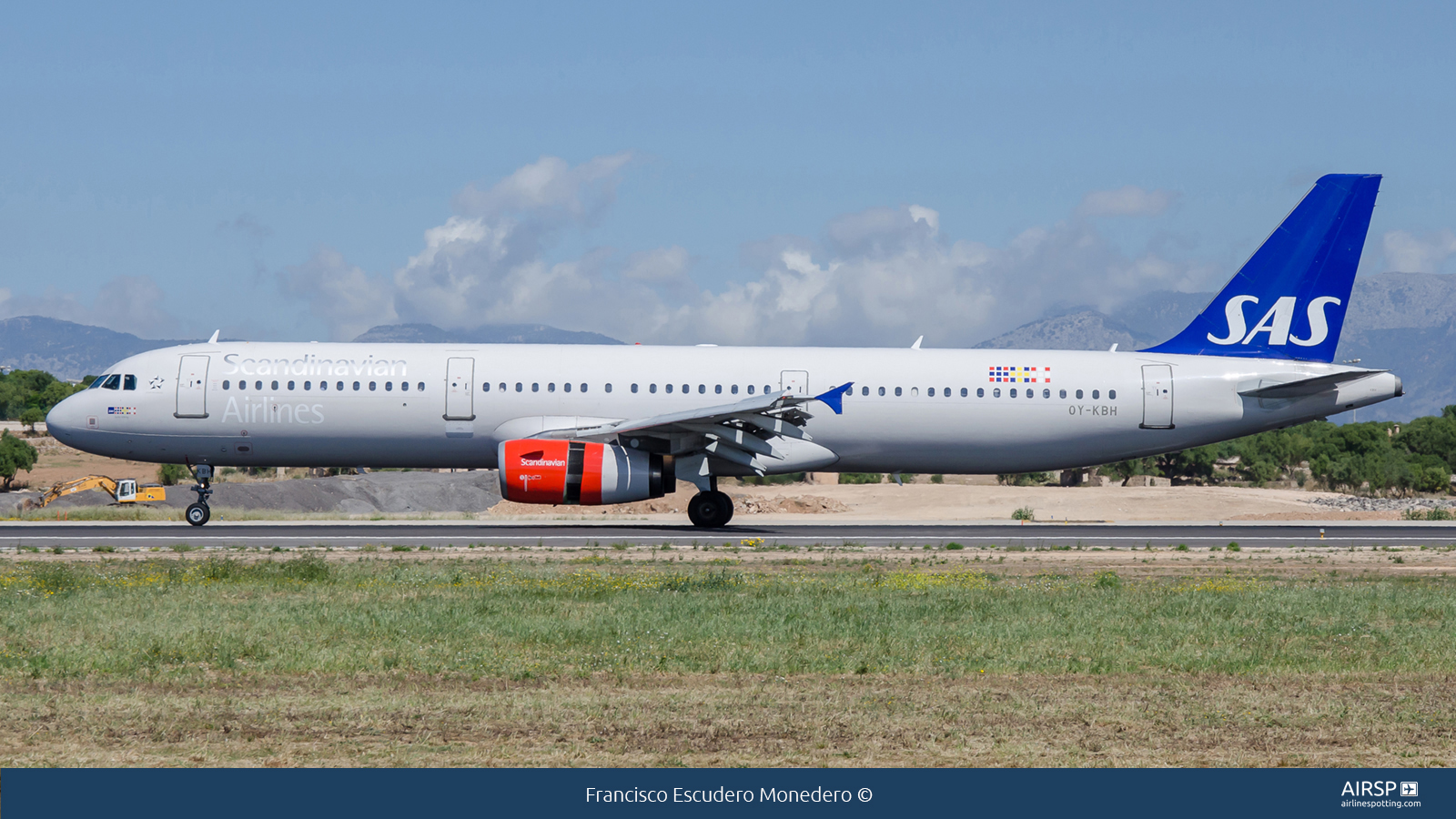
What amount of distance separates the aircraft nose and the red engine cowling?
33.3 ft

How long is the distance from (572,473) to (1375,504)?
34287 mm

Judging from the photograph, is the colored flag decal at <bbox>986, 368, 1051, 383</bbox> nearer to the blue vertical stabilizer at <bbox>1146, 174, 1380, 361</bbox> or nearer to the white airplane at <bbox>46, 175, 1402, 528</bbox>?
the white airplane at <bbox>46, 175, 1402, 528</bbox>

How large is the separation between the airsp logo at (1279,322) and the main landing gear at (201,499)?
23607mm

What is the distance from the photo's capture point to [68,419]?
95.0 feet

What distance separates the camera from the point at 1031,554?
22750mm

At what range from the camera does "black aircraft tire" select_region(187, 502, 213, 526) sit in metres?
28.2

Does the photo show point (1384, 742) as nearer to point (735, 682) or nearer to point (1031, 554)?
point (735, 682)

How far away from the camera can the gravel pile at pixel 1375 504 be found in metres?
46.2

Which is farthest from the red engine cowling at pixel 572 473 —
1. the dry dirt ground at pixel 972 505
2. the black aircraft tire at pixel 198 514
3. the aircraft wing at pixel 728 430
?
the dry dirt ground at pixel 972 505

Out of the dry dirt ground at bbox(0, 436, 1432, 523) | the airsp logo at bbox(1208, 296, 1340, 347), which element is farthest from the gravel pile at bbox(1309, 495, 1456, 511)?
the airsp logo at bbox(1208, 296, 1340, 347)

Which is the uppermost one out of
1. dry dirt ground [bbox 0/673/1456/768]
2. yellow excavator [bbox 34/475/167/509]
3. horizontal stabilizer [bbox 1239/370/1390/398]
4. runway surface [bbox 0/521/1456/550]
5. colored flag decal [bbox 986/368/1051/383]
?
colored flag decal [bbox 986/368/1051/383]

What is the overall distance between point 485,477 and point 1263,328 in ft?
109

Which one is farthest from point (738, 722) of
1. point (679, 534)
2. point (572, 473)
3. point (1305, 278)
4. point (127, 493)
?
point (127, 493)

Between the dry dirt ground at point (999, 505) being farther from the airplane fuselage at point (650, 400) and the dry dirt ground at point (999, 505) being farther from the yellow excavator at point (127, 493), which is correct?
the yellow excavator at point (127, 493)
